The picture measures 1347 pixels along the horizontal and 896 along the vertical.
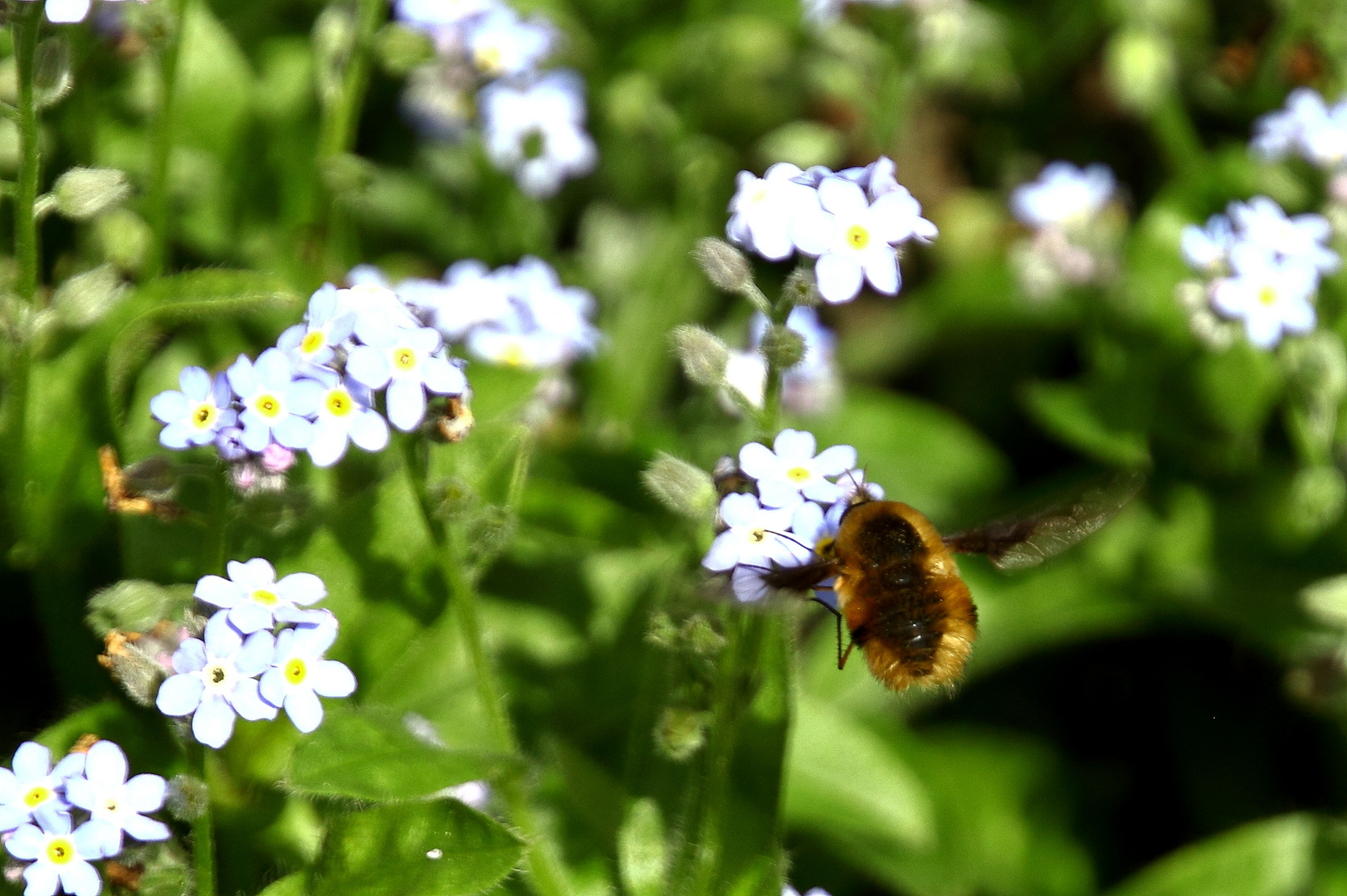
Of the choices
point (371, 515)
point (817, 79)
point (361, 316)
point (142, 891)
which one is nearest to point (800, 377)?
point (817, 79)

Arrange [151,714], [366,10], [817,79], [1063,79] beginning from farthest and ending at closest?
[1063,79] → [817,79] → [366,10] → [151,714]

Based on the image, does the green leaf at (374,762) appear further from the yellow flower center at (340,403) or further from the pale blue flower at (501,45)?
the pale blue flower at (501,45)

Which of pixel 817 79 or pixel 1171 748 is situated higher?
pixel 817 79

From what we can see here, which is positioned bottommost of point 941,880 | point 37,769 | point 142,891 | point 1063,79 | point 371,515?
point 941,880

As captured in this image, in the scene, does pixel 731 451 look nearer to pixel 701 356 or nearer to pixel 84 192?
pixel 701 356

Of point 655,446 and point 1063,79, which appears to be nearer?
point 655,446

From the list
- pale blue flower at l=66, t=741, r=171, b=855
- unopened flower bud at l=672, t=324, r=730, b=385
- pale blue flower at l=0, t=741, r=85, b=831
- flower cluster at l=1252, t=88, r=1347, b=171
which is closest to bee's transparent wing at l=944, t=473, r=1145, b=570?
unopened flower bud at l=672, t=324, r=730, b=385

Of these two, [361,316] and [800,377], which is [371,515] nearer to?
[361,316]

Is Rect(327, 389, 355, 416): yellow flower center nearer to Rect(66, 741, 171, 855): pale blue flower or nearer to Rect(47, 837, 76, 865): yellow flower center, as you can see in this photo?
Rect(66, 741, 171, 855): pale blue flower
